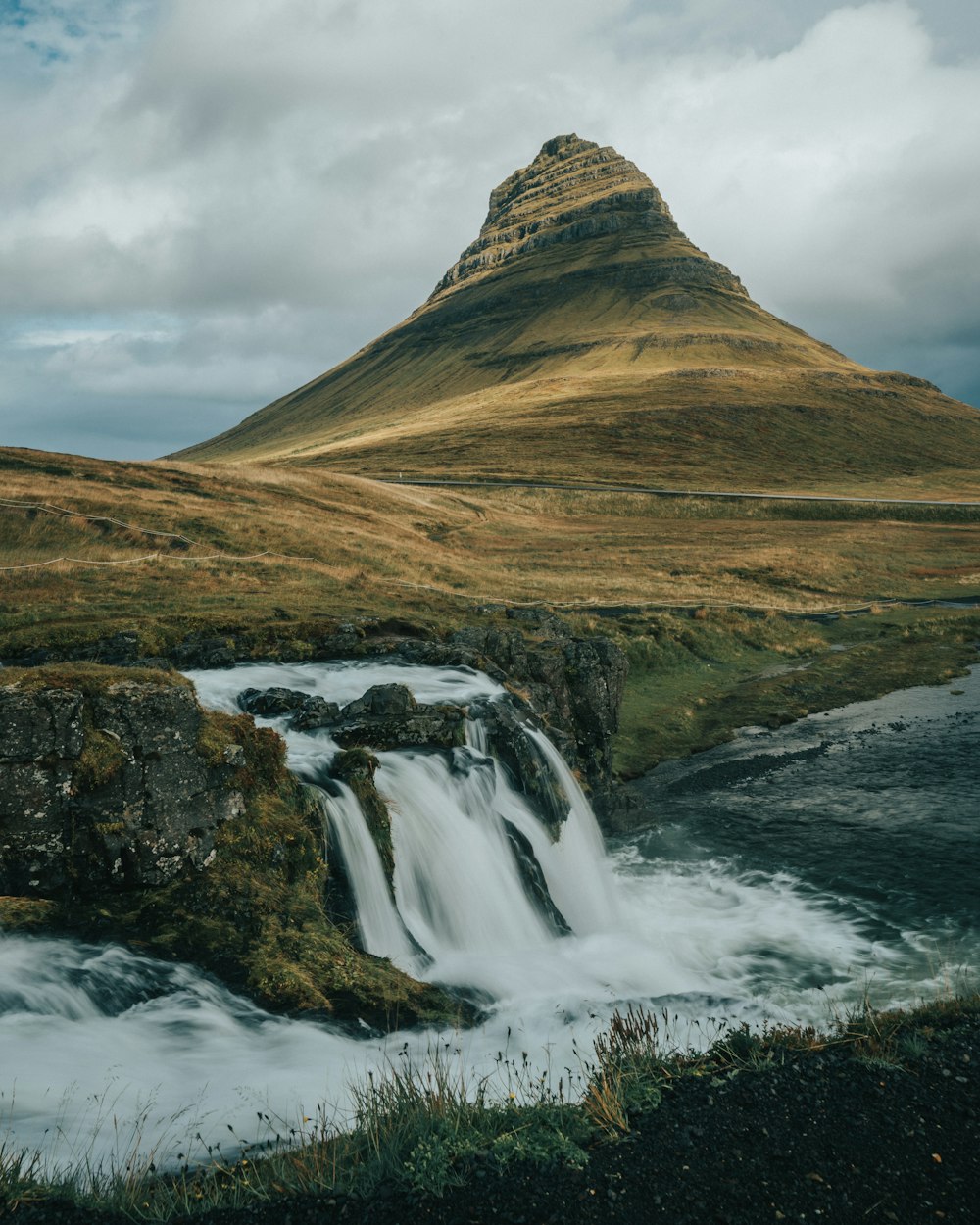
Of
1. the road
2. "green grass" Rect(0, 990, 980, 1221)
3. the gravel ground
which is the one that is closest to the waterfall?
"green grass" Rect(0, 990, 980, 1221)

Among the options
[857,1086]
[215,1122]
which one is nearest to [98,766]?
[215,1122]

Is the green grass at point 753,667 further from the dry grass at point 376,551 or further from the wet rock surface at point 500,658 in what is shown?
the dry grass at point 376,551

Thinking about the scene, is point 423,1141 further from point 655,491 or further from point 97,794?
point 655,491

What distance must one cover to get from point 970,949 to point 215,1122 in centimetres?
1379

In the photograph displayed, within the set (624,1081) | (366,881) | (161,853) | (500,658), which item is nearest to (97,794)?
(161,853)

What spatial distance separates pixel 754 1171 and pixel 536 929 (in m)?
9.89

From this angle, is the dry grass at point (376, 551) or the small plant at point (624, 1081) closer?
the small plant at point (624, 1081)

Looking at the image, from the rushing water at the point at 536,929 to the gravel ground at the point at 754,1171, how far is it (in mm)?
1519

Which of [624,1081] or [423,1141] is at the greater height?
[423,1141]

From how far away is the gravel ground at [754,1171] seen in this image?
676 cm

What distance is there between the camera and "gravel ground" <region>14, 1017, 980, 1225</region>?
676 cm

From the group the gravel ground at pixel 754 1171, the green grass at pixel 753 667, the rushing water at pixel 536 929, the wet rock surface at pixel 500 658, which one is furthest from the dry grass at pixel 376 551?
the gravel ground at pixel 754 1171

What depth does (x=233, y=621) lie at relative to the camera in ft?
92.7

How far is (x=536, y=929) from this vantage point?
16.9 m
